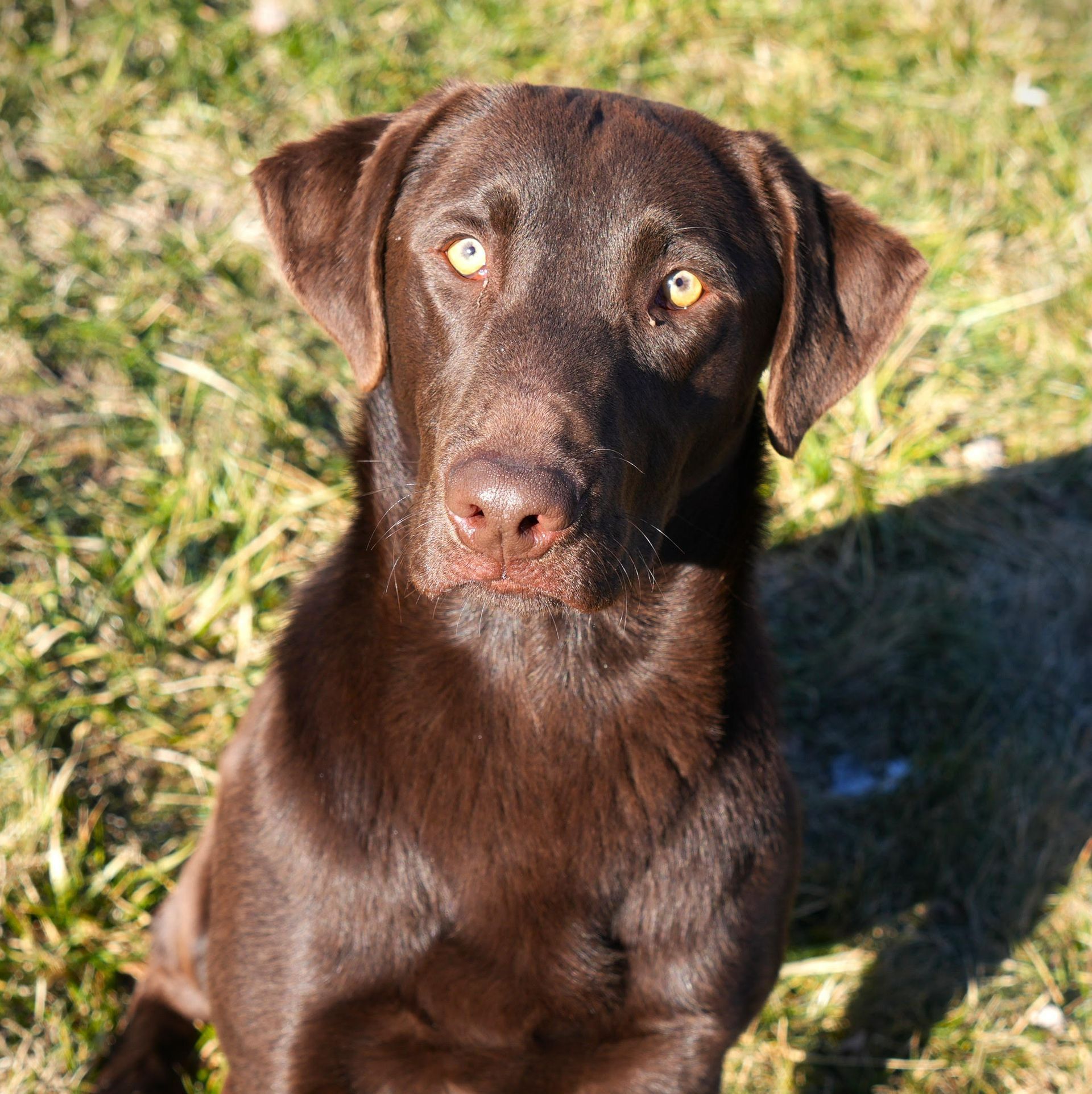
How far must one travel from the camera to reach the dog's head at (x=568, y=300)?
2.20m

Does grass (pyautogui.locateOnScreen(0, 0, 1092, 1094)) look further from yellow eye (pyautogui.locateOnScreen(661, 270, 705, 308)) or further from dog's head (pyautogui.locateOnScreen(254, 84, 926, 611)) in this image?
yellow eye (pyautogui.locateOnScreen(661, 270, 705, 308))

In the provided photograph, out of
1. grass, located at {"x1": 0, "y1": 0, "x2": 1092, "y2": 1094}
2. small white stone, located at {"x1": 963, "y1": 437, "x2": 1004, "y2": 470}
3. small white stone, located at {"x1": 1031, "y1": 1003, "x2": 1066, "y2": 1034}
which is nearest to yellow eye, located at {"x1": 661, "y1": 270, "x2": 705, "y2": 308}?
grass, located at {"x1": 0, "y1": 0, "x2": 1092, "y2": 1094}

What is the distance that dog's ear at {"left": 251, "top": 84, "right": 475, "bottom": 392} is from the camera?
260 centimetres

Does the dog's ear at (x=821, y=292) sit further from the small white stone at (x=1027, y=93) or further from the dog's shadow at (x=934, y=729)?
the small white stone at (x=1027, y=93)

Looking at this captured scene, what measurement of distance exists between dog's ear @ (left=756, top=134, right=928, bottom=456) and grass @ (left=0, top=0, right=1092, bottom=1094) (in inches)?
67.6

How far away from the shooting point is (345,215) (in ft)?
8.66

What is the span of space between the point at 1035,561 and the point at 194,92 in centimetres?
373

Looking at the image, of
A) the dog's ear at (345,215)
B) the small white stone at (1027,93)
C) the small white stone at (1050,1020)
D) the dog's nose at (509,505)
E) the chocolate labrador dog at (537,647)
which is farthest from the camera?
the small white stone at (1027,93)

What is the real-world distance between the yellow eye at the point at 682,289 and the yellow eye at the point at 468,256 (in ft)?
1.13

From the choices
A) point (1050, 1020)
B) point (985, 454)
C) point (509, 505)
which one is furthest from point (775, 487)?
point (509, 505)

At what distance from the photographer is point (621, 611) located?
2.66 meters

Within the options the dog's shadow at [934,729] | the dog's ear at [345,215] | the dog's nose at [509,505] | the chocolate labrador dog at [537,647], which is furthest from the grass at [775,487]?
the dog's nose at [509,505]

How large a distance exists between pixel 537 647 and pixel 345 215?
960 mm

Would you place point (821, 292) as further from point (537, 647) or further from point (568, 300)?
point (537, 647)
